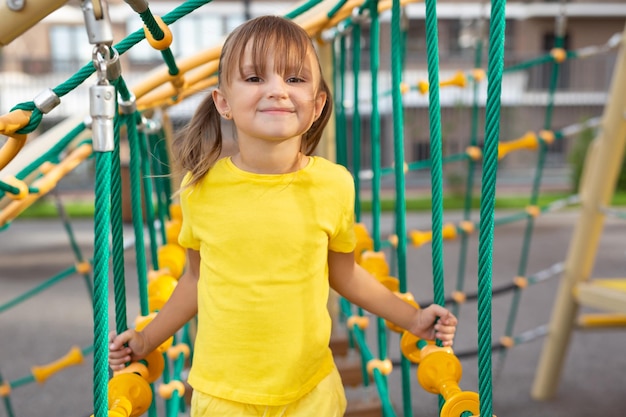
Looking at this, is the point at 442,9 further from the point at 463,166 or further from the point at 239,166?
the point at 239,166

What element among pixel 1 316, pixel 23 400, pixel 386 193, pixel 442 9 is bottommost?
pixel 386 193

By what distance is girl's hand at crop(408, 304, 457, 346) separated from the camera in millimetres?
683

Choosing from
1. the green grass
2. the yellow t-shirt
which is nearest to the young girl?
the yellow t-shirt

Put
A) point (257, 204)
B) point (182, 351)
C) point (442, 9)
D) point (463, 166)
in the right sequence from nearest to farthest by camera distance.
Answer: point (257, 204), point (182, 351), point (463, 166), point (442, 9)

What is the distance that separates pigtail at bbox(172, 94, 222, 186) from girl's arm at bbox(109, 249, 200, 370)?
3.7 inches

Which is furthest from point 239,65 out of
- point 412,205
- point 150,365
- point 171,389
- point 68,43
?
point 68,43

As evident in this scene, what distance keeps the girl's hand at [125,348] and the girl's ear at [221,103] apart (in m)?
0.25

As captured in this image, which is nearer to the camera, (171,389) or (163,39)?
(163,39)

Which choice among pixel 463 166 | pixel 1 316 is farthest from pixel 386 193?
pixel 1 316

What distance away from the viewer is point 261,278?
2.11 feet

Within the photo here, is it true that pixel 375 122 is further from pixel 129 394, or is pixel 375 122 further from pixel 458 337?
pixel 458 337

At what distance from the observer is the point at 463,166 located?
25.0 ft

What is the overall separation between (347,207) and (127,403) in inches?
11.5

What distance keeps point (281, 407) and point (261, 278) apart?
0.43 ft
